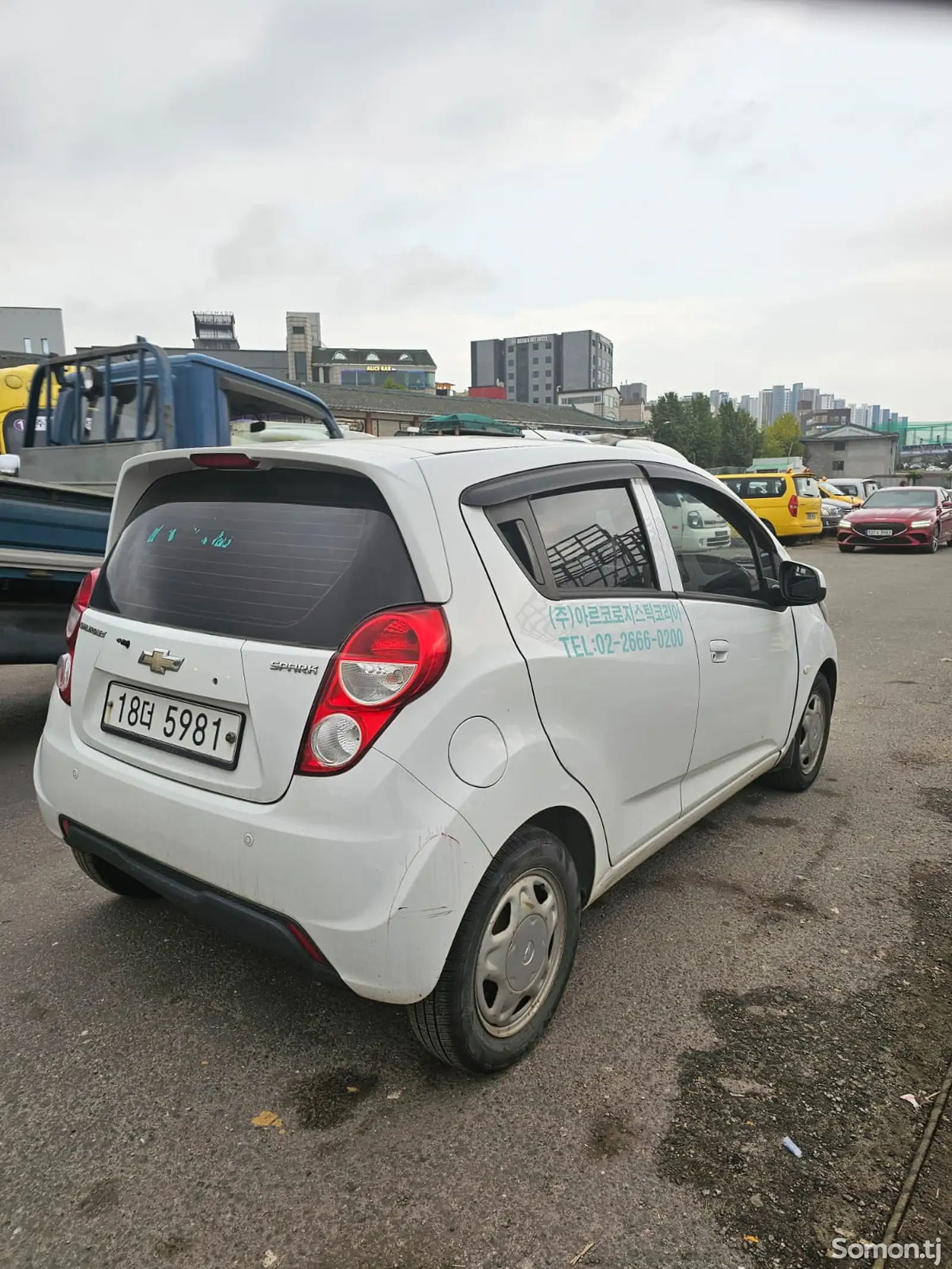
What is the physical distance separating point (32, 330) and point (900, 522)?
53006 millimetres

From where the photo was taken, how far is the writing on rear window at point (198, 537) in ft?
8.32

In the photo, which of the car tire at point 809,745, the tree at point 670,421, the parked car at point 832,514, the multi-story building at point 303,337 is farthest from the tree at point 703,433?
the car tire at point 809,745

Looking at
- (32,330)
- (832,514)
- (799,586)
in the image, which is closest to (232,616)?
(799,586)

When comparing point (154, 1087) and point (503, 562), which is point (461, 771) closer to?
point (503, 562)

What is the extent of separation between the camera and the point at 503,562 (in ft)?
7.90

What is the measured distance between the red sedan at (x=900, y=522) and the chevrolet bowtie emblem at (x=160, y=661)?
19115 mm

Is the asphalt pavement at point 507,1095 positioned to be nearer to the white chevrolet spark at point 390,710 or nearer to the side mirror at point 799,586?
the white chevrolet spark at point 390,710

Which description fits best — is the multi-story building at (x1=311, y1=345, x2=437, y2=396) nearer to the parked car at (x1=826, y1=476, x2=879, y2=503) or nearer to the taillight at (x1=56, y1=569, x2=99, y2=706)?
the parked car at (x1=826, y1=476, x2=879, y2=503)

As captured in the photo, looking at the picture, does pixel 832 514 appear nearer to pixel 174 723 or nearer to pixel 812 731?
pixel 812 731

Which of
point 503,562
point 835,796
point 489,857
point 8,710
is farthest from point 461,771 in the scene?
point 8,710

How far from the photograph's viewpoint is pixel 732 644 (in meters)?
3.41

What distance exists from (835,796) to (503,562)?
297 cm

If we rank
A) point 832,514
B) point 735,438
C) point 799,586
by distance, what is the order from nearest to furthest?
point 799,586 < point 832,514 < point 735,438

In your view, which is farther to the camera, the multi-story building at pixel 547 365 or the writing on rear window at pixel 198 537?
the multi-story building at pixel 547 365
